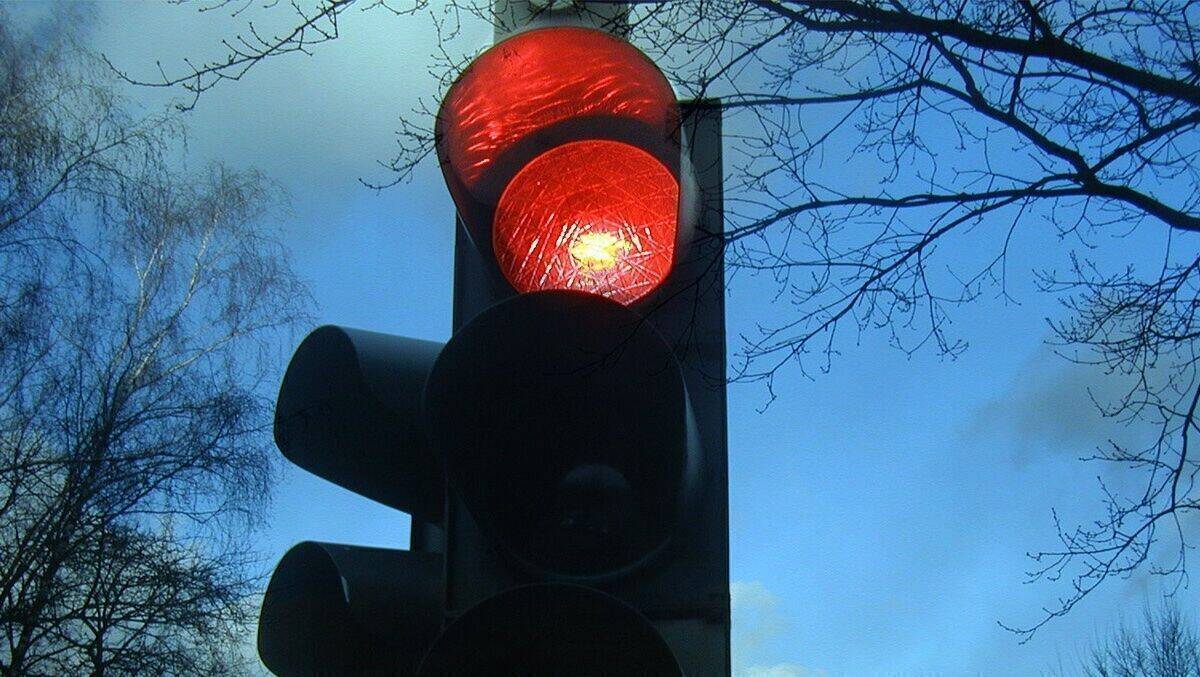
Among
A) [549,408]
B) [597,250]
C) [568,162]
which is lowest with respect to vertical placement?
[549,408]

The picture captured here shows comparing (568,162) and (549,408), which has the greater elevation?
(568,162)

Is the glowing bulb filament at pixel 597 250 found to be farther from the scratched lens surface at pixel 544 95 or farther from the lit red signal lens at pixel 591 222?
the scratched lens surface at pixel 544 95

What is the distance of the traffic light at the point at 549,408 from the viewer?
6.27ft

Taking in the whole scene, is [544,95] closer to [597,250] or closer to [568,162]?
[568,162]

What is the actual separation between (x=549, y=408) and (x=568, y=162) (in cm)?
42

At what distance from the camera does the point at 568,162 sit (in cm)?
225

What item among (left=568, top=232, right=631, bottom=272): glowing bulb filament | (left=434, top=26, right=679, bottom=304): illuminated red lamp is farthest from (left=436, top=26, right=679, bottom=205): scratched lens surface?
(left=568, top=232, right=631, bottom=272): glowing bulb filament

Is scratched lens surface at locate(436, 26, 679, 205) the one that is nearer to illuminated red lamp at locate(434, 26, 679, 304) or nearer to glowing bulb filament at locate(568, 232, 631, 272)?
illuminated red lamp at locate(434, 26, 679, 304)

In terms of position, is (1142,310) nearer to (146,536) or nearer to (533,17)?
(533,17)

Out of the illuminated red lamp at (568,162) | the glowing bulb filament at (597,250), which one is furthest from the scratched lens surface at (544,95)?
the glowing bulb filament at (597,250)

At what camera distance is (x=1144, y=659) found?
803 inches

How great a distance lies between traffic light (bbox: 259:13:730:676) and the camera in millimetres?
1911

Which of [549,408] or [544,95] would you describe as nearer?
[549,408]

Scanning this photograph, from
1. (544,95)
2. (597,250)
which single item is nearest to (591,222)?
(597,250)
